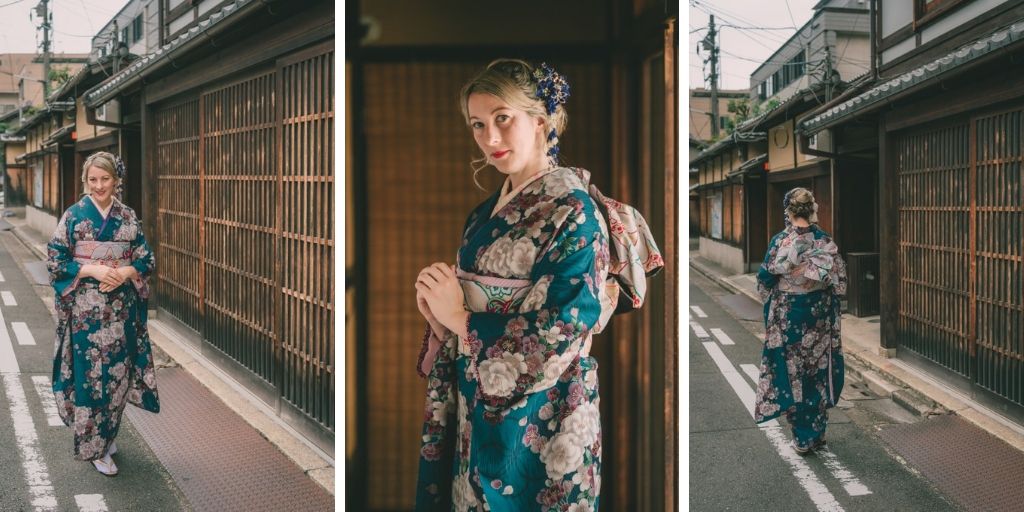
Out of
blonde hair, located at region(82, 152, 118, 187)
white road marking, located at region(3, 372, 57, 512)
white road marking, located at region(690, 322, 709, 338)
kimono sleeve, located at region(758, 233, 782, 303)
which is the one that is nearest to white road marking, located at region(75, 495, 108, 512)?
white road marking, located at region(3, 372, 57, 512)

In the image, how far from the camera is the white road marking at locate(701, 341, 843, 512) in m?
3.94

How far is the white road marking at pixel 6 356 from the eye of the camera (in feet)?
18.9

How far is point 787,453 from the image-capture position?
15.2 feet

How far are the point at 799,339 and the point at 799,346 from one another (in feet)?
0.14

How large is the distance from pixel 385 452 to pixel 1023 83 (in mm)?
4606

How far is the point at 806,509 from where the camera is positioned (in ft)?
12.7

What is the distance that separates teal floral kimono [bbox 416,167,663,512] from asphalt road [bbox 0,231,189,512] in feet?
8.44

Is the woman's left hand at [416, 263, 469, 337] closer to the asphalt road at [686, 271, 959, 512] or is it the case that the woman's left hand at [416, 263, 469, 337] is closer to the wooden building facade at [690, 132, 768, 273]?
the asphalt road at [686, 271, 959, 512]

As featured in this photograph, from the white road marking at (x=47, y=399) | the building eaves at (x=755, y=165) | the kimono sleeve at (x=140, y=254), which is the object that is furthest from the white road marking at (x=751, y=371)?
the white road marking at (x=47, y=399)

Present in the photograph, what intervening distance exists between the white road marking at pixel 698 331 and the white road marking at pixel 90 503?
19.6 ft

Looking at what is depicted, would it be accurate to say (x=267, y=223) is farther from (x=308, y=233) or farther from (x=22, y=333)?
(x=22, y=333)

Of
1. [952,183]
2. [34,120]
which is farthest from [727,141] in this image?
[34,120]

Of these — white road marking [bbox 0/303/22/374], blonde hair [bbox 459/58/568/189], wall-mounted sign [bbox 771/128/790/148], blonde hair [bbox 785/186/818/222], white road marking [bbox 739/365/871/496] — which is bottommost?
white road marking [bbox 739/365/871/496]

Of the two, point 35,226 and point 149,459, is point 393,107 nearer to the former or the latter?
point 149,459
